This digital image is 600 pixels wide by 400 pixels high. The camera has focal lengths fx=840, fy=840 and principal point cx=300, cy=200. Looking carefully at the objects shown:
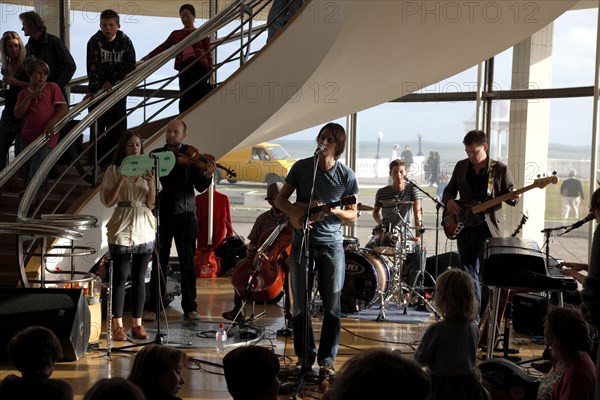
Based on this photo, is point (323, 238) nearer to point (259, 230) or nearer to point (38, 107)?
point (259, 230)

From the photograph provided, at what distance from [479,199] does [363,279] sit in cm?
182

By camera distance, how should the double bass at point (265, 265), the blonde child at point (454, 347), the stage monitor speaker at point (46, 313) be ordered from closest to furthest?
the blonde child at point (454, 347), the stage monitor speaker at point (46, 313), the double bass at point (265, 265)

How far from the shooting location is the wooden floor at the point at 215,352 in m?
5.14

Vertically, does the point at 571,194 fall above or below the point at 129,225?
above

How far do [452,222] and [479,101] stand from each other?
3.75m

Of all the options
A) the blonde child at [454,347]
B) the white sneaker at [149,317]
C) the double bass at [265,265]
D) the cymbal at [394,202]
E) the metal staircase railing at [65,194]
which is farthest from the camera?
the cymbal at [394,202]

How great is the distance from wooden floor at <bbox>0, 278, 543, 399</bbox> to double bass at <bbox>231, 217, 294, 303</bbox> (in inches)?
15.2

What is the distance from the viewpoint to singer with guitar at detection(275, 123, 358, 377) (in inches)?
203

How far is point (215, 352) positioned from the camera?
607 cm

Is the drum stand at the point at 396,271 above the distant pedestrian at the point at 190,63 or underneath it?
underneath

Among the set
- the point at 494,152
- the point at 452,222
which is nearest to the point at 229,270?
the point at 494,152

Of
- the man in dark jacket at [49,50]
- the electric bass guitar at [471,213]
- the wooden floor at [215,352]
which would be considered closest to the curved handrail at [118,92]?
the man in dark jacket at [49,50]

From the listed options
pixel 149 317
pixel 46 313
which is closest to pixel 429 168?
pixel 149 317

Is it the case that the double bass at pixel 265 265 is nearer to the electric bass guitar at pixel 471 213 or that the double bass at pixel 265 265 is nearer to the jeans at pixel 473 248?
the electric bass guitar at pixel 471 213
